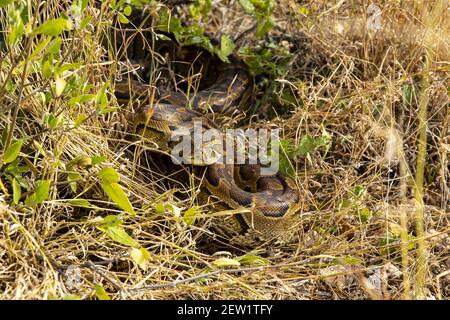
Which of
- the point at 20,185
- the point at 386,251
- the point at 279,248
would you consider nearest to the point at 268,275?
the point at 279,248

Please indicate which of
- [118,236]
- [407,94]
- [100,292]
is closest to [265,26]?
[407,94]

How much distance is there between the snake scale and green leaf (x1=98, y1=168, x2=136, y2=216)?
0.66m

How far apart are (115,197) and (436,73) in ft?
10.8

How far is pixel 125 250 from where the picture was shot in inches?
174

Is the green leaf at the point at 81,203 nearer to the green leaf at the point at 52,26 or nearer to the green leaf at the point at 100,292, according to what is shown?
the green leaf at the point at 100,292

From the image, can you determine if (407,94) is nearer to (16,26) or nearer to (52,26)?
(52,26)

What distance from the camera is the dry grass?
4.23 m

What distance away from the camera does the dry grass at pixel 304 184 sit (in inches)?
166

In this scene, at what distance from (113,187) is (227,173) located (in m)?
1.52

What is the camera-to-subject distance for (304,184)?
5359mm

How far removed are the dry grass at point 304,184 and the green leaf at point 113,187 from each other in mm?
333

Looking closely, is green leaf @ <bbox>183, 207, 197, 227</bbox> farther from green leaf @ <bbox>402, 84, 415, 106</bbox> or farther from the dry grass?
green leaf @ <bbox>402, 84, 415, 106</bbox>

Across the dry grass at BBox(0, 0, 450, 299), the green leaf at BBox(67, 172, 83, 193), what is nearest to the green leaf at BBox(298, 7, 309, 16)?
the dry grass at BBox(0, 0, 450, 299)

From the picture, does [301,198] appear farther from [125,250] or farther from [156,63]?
[156,63]
